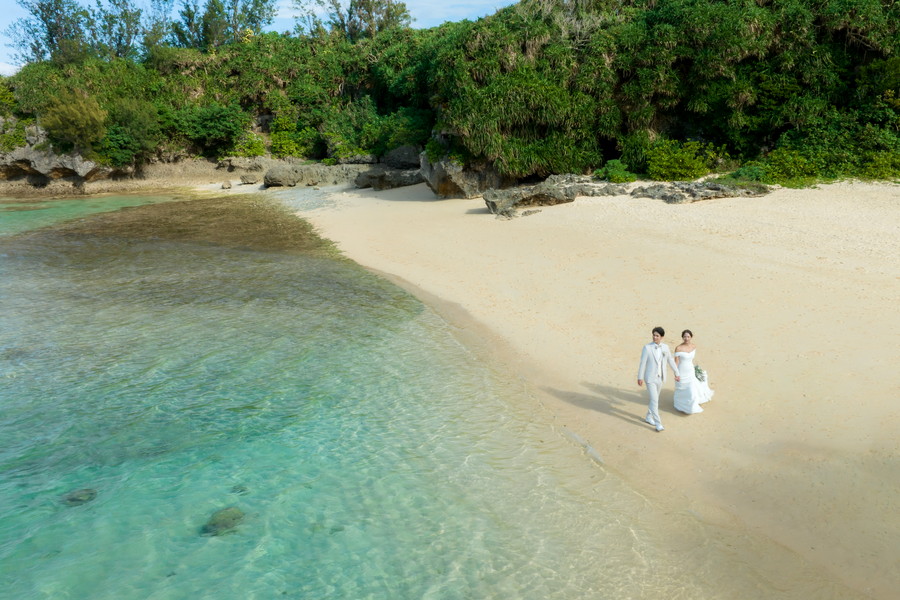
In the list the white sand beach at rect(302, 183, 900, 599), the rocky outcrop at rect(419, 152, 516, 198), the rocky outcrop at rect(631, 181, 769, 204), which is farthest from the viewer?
the rocky outcrop at rect(419, 152, 516, 198)

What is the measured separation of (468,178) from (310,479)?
18.5m

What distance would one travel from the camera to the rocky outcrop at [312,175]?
32125mm

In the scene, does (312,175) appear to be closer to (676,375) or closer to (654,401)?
(676,375)

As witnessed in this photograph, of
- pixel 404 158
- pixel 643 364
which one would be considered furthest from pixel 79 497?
pixel 404 158

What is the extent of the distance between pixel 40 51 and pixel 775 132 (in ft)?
184

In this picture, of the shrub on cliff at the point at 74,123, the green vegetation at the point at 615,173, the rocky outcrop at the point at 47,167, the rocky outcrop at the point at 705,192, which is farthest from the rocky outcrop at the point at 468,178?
the rocky outcrop at the point at 47,167

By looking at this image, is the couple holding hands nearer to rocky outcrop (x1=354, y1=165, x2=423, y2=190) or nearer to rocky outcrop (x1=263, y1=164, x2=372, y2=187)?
rocky outcrop (x1=354, y1=165, x2=423, y2=190)

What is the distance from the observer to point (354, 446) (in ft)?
24.8

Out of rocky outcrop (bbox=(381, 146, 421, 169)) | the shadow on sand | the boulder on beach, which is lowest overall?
the boulder on beach

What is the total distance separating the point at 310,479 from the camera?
22.7 feet

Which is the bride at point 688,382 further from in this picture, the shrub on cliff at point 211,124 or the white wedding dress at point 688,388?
the shrub on cliff at point 211,124

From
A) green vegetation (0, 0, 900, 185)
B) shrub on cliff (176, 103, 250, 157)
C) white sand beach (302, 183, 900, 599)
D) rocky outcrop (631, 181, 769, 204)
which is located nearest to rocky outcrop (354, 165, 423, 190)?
green vegetation (0, 0, 900, 185)

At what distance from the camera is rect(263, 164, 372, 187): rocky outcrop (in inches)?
1265

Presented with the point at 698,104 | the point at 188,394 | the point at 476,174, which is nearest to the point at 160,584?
the point at 188,394
